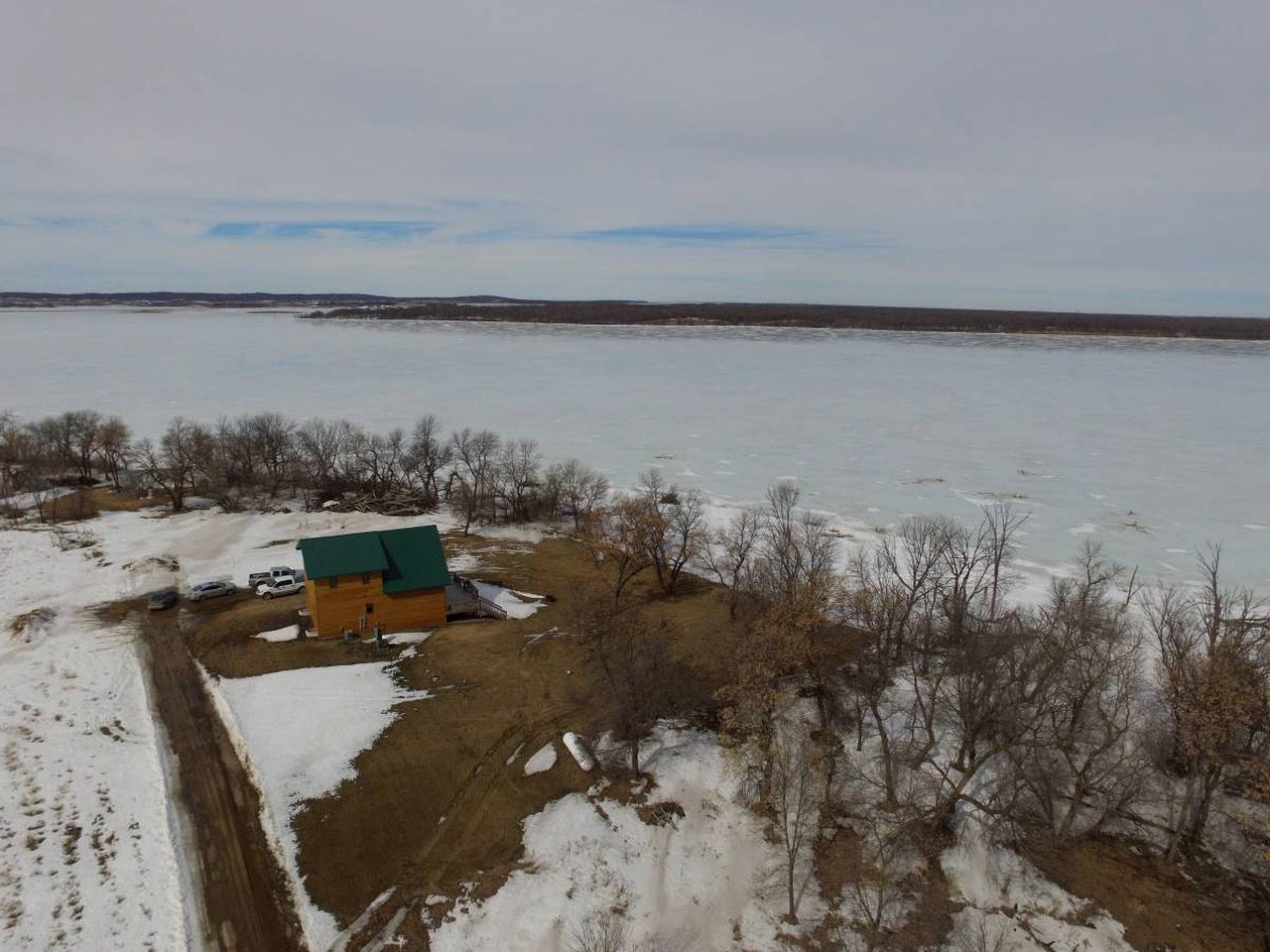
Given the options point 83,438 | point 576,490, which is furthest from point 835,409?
point 83,438

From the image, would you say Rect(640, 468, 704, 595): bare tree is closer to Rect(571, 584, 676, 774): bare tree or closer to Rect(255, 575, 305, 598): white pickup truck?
Rect(571, 584, 676, 774): bare tree

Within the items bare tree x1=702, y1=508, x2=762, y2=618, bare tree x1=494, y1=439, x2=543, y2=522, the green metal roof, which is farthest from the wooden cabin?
bare tree x1=494, y1=439, x2=543, y2=522

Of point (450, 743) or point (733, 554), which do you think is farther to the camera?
→ point (733, 554)

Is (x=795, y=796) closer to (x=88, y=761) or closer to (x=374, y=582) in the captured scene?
(x=374, y=582)

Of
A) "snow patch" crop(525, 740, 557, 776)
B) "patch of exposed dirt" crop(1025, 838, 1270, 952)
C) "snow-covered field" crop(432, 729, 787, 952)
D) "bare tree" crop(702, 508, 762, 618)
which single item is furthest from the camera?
"bare tree" crop(702, 508, 762, 618)

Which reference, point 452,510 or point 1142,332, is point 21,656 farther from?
point 1142,332

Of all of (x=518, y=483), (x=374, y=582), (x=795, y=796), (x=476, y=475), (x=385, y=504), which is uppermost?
(x=476, y=475)
